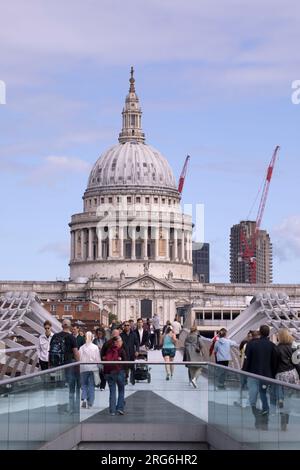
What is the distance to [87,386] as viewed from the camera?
24922 mm


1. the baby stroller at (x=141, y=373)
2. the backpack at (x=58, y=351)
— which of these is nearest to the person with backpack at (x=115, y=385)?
the baby stroller at (x=141, y=373)

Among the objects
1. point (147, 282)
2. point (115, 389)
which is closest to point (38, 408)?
point (115, 389)

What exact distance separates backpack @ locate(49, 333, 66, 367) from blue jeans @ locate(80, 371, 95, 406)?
2.78 meters

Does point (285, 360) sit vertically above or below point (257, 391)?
above

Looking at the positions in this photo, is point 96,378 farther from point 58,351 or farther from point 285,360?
point 285,360

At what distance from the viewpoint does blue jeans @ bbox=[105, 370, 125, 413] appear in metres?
24.8

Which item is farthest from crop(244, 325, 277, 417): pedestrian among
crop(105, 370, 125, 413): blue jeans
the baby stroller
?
crop(105, 370, 125, 413): blue jeans

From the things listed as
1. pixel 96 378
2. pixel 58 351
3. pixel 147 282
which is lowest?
pixel 96 378

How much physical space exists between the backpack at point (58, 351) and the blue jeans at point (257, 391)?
23.9ft

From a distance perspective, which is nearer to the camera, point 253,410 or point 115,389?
point 253,410

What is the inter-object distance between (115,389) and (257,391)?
16.8 feet

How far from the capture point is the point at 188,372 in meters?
25.5

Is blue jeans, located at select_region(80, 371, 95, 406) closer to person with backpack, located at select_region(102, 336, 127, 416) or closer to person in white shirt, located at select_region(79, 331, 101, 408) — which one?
person in white shirt, located at select_region(79, 331, 101, 408)
